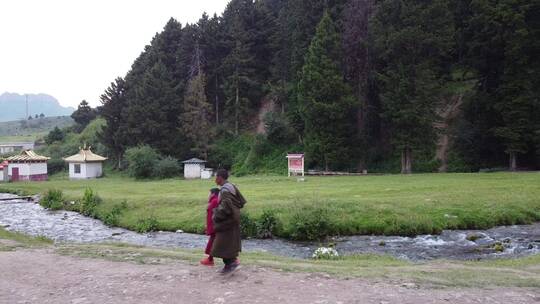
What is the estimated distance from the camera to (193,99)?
56906 millimetres

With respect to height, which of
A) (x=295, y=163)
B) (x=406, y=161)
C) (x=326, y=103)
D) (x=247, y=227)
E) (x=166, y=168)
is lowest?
(x=247, y=227)

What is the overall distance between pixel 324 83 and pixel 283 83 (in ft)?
43.9

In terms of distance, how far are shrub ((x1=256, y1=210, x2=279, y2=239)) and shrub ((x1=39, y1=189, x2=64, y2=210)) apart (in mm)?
17987

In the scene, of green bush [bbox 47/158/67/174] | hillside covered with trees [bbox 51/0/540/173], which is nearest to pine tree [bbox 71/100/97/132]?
green bush [bbox 47/158/67/174]

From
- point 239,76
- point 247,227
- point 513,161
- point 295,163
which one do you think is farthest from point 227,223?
point 239,76

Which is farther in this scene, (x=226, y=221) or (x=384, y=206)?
(x=384, y=206)

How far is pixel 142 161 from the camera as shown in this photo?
50.1m

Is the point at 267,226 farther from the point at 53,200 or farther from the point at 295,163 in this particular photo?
the point at 295,163

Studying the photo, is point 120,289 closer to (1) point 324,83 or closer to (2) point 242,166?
(1) point 324,83

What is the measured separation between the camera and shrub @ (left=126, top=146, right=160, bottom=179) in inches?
1973

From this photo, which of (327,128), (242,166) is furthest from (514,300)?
(242,166)

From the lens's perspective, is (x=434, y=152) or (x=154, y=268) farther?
(x=434, y=152)

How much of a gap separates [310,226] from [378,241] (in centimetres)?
299

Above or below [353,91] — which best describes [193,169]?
below
